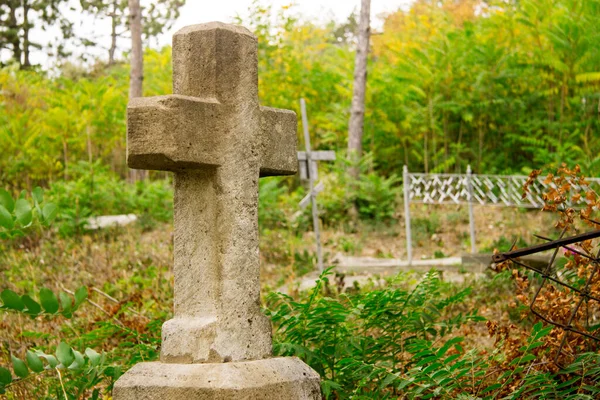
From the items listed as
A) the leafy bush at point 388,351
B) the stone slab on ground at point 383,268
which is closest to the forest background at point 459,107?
the stone slab on ground at point 383,268

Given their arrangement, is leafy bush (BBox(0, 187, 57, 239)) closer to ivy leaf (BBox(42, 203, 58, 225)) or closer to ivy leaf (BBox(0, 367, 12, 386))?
ivy leaf (BBox(42, 203, 58, 225))

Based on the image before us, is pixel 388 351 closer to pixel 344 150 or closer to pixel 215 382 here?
pixel 215 382

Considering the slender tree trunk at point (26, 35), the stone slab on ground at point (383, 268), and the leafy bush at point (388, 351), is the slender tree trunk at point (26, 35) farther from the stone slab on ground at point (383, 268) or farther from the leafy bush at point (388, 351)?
the leafy bush at point (388, 351)

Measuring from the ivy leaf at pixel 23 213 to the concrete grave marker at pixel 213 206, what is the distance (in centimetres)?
77

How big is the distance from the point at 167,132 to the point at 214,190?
0.29 meters

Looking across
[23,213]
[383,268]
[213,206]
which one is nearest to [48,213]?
[23,213]

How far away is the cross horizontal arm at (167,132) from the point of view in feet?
8.19

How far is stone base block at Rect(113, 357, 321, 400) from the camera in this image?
2.38 metres

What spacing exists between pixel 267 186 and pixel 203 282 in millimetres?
9718

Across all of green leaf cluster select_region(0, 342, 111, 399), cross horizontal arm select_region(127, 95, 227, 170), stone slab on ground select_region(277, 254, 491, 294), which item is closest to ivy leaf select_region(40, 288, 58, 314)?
green leaf cluster select_region(0, 342, 111, 399)

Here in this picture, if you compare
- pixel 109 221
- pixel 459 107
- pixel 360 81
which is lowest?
pixel 109 221

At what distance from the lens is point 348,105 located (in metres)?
16.1

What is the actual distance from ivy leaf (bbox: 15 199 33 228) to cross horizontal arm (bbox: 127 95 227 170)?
2.55 feet

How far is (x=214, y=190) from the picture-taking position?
2658 millimetres
